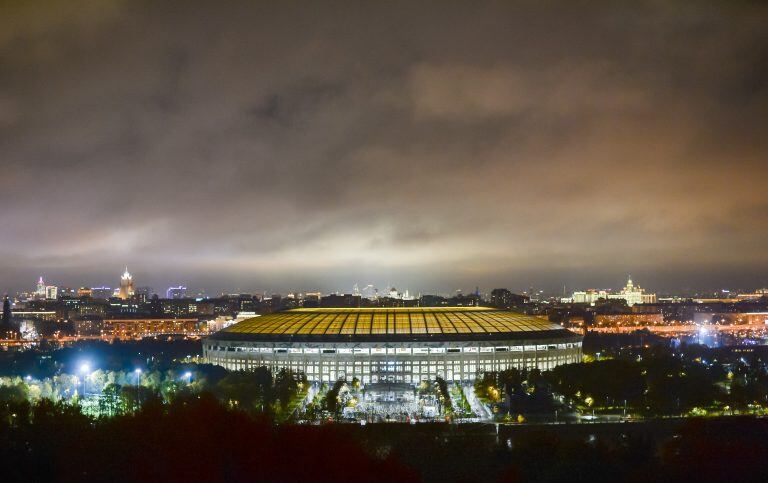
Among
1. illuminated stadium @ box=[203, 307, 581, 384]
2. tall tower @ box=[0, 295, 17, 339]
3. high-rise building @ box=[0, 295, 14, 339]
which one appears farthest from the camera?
high-rise building @ box=[0, 295, 14, 339]

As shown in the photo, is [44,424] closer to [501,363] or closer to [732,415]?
[732,415]

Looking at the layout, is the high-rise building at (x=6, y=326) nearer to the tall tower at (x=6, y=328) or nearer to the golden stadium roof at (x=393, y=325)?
the tall tower at (x=6, y=328)

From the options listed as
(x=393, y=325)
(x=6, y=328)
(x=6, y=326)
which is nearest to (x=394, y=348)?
(x=393, y=325)

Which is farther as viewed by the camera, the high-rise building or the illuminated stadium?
the high-rise building

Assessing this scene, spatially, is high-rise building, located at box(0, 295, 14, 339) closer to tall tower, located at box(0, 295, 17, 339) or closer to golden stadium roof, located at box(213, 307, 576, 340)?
tall tower, located at box(0, 295, 17, 339)

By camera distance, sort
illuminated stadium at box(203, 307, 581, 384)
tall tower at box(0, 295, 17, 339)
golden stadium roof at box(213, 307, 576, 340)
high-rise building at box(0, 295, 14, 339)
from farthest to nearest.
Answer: high-rise building at box(0, 295, 14, 339), tall tower at box(0, 295, 17, 339), golden stadium roof at box(213, 307, 576, 340), illuminated stadium at box(203, 307, 581, 384)

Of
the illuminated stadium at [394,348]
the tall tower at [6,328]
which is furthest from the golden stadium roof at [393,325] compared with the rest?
the tall tower at [6,328]

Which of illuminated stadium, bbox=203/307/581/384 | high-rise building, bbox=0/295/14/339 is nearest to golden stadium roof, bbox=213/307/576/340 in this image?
illuminated stadium, bbox=203/307/581/384
